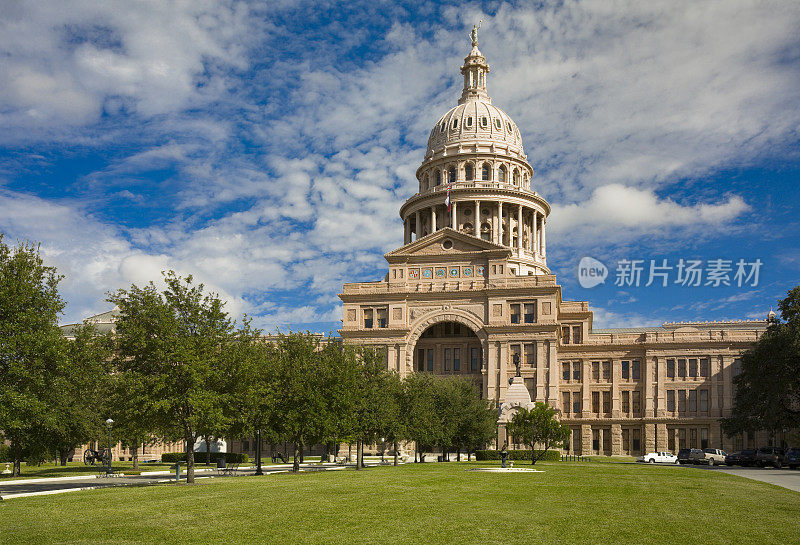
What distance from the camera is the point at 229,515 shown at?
23391mm

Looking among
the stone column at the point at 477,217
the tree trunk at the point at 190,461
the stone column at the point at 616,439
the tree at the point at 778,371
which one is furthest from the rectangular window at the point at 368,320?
the tree trunk at the point at 190,461

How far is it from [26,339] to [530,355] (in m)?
66.3

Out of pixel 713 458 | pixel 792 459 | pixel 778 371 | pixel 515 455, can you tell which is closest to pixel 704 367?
pixel 713 458

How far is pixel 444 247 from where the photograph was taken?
9600 centimetres

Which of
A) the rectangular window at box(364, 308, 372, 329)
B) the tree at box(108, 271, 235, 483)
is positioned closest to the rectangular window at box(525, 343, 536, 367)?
the rectangular window at box(364, 308, 372, 329)

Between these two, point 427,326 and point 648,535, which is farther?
point 427,326

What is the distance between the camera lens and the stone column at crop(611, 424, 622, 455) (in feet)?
319

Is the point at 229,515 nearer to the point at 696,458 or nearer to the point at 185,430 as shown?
the point at 185,430

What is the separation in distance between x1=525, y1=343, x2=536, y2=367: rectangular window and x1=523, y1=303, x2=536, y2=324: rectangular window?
2.90 m

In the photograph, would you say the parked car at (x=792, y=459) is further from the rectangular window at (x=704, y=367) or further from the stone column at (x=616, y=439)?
the stone column at (x=616, y=439)

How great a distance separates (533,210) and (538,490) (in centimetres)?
9554

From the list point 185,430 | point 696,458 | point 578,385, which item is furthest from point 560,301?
point 185,430

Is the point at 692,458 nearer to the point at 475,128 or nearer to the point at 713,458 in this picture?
the point at 713,458

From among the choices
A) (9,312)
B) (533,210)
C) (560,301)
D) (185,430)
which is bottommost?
(185,430)
